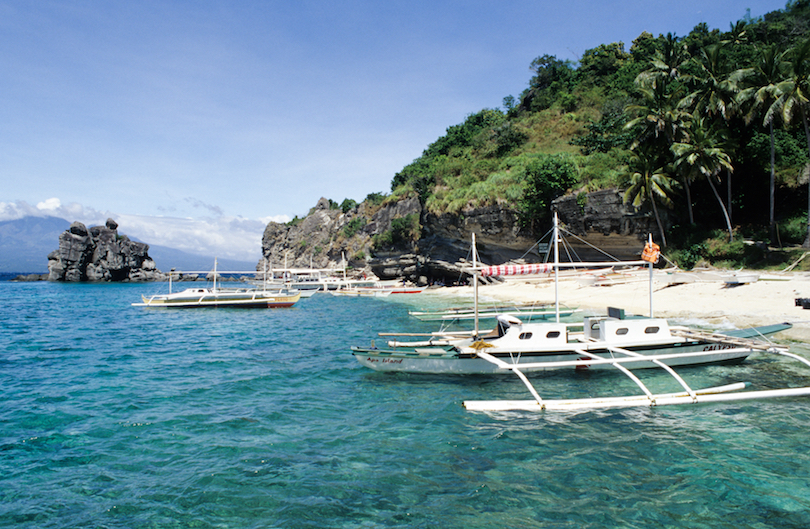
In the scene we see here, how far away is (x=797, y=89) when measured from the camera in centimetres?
2983

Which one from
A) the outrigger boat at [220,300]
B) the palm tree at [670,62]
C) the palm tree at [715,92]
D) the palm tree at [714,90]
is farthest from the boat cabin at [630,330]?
the palm tree at [670,62]

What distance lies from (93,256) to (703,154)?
133 metres

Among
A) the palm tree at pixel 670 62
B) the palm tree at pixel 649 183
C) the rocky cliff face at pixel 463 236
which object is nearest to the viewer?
the palm tree at pixel 649 183

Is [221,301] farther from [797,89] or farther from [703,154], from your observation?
[797,89]

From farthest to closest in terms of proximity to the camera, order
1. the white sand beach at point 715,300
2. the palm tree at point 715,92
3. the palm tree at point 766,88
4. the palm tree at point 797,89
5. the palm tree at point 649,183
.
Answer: the palm tree at point 649,183 → the palm tree at point 715,92 → the palm tree at point 766,88 → the palm tree at point 797,89 → the white sand beach at point 715,300

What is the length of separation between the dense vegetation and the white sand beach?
7145mm

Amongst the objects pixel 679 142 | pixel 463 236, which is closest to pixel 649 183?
pixel 679 142

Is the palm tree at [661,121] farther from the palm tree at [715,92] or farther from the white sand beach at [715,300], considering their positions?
the white sand beach at [715,300]

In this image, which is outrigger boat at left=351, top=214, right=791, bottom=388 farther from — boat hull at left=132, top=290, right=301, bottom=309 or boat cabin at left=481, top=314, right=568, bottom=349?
boat hull at left=132, top=290, right=301, bottom=309

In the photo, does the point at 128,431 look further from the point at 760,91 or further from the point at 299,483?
the point at 760,91

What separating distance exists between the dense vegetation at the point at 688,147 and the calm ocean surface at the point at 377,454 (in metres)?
23.9

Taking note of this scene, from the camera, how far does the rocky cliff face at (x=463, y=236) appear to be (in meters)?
41.3

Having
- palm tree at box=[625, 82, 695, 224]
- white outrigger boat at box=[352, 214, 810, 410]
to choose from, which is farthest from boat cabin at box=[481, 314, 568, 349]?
palm tree at box=[625, 82, 695, 224]

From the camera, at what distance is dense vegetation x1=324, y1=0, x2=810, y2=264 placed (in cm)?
3322
